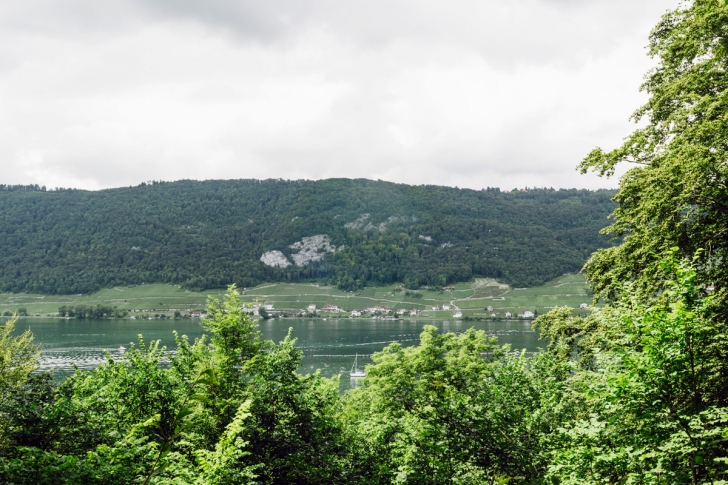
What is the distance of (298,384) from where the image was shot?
13750 mm

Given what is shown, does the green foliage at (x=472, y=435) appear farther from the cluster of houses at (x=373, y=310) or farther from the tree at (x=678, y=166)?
the cluster of houses at (x=373, y=310)

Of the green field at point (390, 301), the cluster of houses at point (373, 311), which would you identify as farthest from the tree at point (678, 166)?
the cluster of houses at point (373, 311)

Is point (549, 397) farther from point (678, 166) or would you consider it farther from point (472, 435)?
point (678, 166)

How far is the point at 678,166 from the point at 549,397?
574 cm

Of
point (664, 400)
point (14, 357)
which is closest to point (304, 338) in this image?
point (14, 357)

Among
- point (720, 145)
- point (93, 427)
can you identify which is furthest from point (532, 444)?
point (93, 427)

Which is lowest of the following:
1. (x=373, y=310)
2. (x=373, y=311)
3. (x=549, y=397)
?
(x=373, y=311)

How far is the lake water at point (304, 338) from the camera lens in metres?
75.3

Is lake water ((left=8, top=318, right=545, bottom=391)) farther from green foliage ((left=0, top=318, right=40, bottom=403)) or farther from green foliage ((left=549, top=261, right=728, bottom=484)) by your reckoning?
green foliage ((left=549, top=261, right=728, bottom=484))

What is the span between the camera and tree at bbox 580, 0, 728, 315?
8.81m

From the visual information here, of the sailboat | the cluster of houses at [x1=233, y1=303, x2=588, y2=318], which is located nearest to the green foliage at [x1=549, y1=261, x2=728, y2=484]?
the sailboat

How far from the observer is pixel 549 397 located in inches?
429

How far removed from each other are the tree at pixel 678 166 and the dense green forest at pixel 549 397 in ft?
0.17

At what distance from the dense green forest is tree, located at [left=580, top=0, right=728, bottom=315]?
2.0 inches
